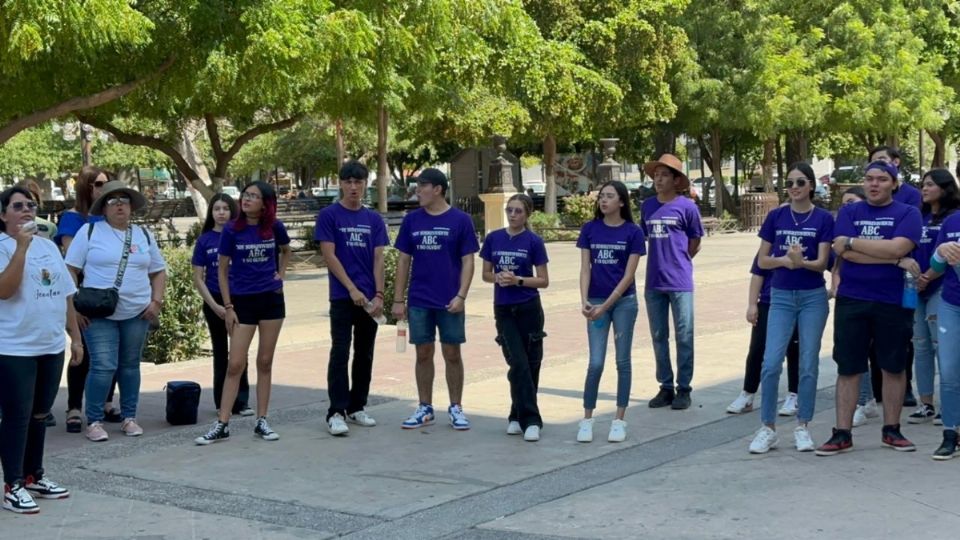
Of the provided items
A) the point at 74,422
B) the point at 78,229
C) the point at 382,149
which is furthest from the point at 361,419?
the point at 382,149

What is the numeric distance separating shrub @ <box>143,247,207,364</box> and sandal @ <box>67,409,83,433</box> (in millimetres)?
2995

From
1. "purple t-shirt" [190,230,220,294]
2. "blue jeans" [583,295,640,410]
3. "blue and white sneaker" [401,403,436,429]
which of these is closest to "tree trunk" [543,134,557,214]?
"purple t-shirt" [190,230,220,294]

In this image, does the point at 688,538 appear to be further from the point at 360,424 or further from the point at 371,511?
the point at 360,424

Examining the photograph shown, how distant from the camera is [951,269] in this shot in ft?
23.6

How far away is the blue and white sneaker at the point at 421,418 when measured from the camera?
856 cm

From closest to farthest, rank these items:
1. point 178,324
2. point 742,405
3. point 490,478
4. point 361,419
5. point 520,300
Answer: point 490,478 → point 520,300 → point 361,419 → point 742,405 → point 178,324

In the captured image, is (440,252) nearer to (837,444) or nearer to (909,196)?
(837,444)

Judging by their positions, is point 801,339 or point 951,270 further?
point 801,339

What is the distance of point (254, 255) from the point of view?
829 centimetres

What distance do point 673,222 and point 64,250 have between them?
14.0 ft

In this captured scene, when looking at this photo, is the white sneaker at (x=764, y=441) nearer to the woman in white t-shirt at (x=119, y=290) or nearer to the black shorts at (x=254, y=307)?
the black shorts at (x=254, y=307)

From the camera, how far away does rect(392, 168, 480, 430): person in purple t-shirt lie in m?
8.31

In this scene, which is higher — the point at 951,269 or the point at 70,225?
the point at 70,225

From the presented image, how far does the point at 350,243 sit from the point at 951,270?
3.77 m
